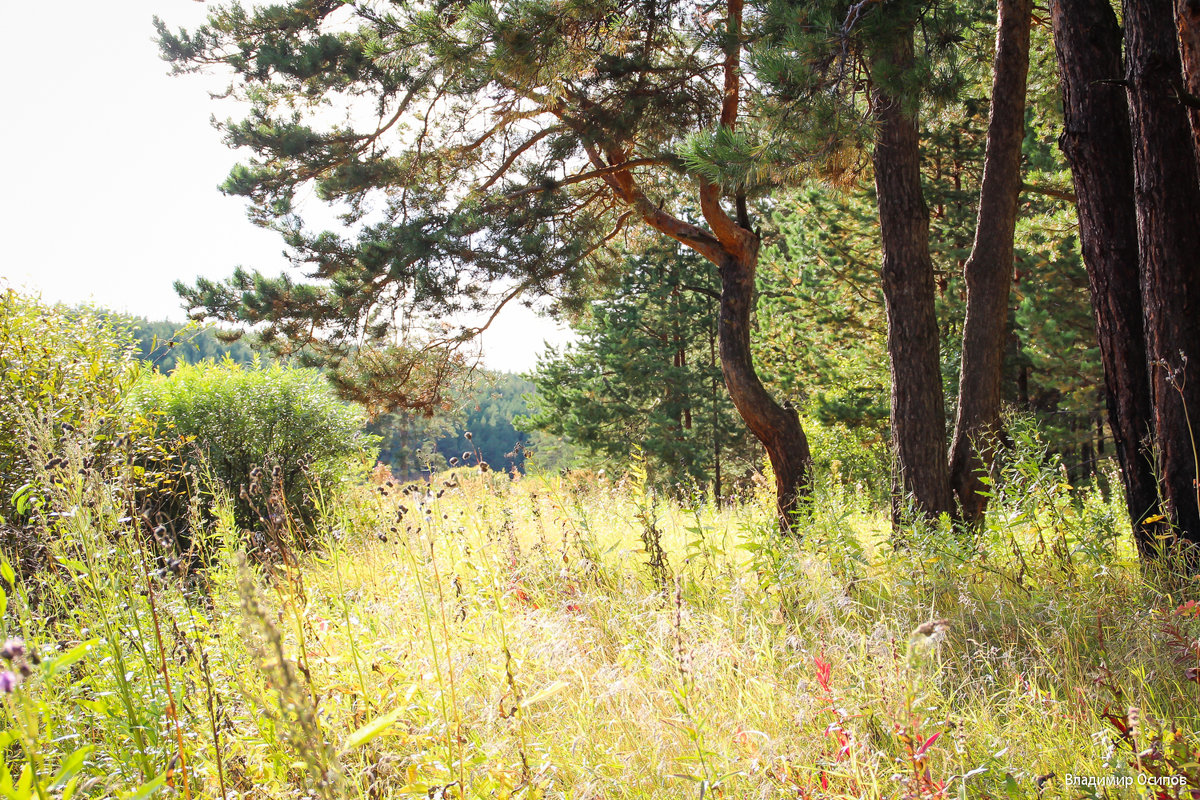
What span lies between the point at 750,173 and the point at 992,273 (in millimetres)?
2304

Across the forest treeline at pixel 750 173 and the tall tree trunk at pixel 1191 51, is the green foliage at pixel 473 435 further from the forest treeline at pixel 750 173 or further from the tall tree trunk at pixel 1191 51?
the tall tree trunk at pixel 1191 51

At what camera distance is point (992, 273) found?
5.00 m

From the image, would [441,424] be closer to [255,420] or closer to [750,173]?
[255,420]

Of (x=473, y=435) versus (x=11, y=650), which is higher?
(x=473, y=435)

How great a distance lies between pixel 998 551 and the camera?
3.63 m

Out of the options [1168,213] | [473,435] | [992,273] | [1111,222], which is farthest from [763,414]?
[1168,213]

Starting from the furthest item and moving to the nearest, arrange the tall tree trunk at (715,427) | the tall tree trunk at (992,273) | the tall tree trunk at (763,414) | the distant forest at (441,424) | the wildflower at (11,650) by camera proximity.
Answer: the tall tree trunk at (715,427) < the tall tree trunk at (763,414) < the tall tree trunk at (992,273) < the distant forest at (441,424) < the wildflower at (11,650)

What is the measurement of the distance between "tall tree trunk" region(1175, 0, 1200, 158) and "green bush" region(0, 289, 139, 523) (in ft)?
18.9

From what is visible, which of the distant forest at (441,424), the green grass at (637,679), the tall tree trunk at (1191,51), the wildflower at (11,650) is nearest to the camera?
Result: the wildflower at (11,650)

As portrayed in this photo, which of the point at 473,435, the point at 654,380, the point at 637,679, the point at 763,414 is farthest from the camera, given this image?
the point at 654,380

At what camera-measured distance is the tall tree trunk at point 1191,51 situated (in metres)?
2.64

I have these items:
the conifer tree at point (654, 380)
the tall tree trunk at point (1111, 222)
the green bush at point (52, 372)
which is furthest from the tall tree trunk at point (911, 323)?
the conifer tree at point (654, 380)

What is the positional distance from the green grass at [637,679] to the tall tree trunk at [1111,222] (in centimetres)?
42

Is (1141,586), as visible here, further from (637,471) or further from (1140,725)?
(637,471)
